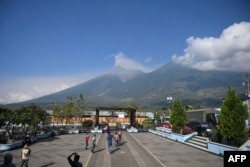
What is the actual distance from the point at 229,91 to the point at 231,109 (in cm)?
141

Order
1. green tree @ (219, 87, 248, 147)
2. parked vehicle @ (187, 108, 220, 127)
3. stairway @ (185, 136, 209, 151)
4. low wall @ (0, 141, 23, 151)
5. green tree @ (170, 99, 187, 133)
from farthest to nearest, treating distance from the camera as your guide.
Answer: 1. parked vehicle @ (187, 108, 220, 127)
2. green tree @ (170, 99, 187, 133)
3. stairway @ (185, 136, 209, 151)
4. low wall @ (0, 141, 23, 151)
5. green tree @ (219, 87, 248, 147)

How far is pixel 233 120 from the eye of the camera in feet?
75.5

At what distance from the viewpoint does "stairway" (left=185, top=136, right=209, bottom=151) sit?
28.5 meters

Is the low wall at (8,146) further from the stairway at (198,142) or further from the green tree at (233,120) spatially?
the green tree at (233,120)

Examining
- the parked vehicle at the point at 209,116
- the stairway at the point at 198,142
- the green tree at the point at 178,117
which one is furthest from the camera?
the parked vehicle at the point at 209,116

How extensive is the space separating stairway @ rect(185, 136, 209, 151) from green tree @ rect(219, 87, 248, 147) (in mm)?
4228

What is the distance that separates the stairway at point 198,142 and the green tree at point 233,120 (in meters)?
4.23

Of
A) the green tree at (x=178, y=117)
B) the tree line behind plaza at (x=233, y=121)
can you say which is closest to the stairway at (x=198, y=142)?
the tree line behind plaza at (x=233, y=121)

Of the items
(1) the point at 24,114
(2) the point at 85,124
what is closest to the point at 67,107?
(2) the point at 85,124

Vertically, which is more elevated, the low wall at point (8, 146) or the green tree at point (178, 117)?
the green tree at point (178, 117)

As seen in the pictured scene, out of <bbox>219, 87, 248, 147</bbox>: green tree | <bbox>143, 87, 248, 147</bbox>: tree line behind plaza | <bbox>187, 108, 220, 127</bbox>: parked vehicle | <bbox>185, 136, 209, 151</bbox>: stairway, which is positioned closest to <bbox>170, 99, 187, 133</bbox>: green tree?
<bbox>185, 136, 209, 151</bbox>: stairway

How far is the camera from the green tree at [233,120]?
22.7 metres

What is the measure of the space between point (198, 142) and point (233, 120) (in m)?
8.86

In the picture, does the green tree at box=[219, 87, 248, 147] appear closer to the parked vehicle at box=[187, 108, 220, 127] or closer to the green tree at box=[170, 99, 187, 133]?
the green tree at box=[170, 99, 187, 133]
